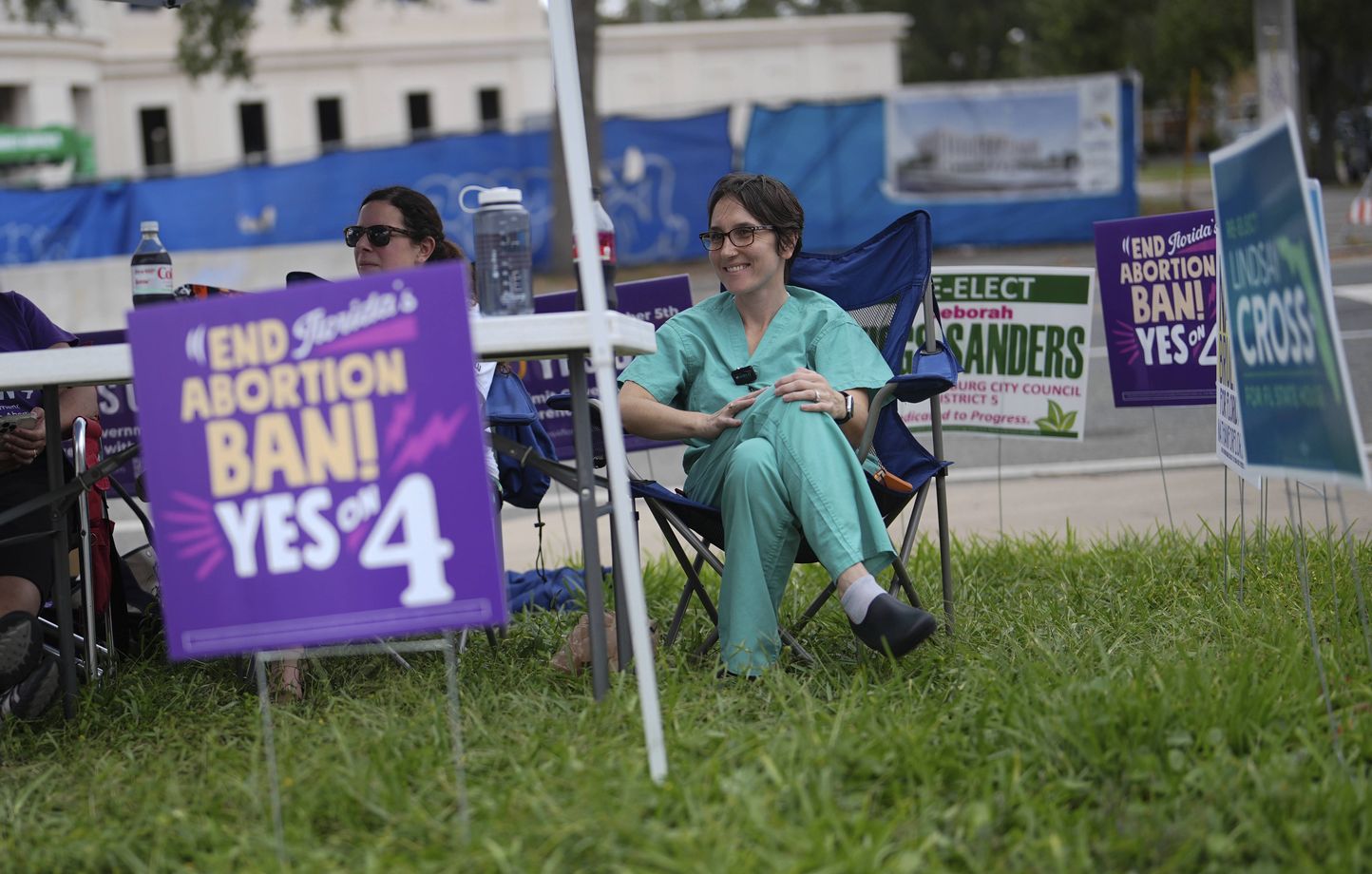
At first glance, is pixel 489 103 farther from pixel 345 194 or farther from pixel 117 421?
pixel 117 421

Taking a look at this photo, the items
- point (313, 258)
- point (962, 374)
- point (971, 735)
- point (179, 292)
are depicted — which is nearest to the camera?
point (971, 735)

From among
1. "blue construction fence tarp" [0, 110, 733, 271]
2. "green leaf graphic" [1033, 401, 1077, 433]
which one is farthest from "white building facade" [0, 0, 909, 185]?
"green leaf graphic" [1033, 401, 1077, 433]

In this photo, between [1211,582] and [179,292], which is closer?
[179,292]

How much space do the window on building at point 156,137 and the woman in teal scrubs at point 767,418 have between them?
43.1 m

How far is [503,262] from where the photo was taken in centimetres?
328

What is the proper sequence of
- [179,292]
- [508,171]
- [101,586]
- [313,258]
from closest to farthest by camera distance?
[179,292]
[101,586]
[313,258]
[508,171]

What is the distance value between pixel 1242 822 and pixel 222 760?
6.74 feet

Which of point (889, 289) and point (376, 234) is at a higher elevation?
point (376, 234)

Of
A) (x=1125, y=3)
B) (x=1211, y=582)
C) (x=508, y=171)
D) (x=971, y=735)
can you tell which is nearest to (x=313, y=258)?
(x=508, y=171)

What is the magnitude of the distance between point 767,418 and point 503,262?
849mm

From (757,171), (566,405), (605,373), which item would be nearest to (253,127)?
(757,171)

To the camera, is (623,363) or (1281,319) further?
(623,363)

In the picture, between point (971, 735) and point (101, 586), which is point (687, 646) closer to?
point (971, 735)

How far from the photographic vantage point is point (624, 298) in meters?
5.26
